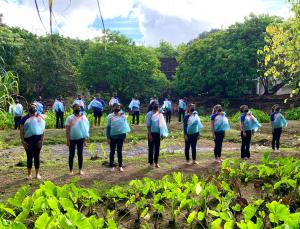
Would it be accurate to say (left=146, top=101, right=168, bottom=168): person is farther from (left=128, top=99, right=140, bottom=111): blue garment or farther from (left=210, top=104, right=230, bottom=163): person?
(left=128, top=99, right=140, bottom=111): blue garment

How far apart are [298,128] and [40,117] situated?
14144 millimetres

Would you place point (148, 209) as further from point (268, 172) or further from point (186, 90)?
point (186, 90)

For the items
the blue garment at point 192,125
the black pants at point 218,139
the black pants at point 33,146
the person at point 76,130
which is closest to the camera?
the black pants at point 33,146

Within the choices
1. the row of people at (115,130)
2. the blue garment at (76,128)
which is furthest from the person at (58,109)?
the blue garment at (76,128)

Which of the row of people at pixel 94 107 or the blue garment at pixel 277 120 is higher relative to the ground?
the row of people at pixel 94 107

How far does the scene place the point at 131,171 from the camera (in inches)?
395

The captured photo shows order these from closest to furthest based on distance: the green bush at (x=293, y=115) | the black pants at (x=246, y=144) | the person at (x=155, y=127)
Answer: the person at (x=155, y=127) < the black pants at (x=246, y=144) < the green bush at (x=293, y=115)

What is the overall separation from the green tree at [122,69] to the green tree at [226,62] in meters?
2.54

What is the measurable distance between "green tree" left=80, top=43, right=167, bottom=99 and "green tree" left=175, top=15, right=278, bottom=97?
254cm

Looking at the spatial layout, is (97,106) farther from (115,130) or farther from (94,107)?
(115,130)

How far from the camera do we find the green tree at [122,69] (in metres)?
30.8

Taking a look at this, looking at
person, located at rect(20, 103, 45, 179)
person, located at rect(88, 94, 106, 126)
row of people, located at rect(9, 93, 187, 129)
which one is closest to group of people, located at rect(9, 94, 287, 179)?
person, located at rect(20, 103, 45, 179)

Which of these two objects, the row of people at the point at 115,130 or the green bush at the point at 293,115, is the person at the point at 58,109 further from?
the green bush at the point at 293,115

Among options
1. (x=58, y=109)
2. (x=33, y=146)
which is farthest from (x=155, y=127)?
(x=58, y=109)
